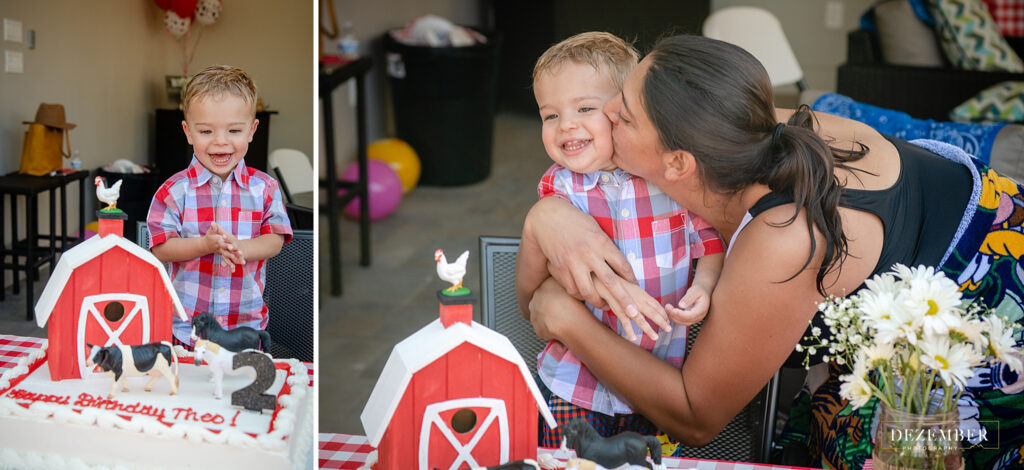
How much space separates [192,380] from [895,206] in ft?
3.04

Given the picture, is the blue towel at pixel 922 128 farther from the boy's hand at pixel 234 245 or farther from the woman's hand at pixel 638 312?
the boy's hand at pixel 234 245

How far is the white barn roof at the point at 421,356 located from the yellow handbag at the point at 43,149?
17.2 inches

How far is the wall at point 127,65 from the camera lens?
0.95 meters

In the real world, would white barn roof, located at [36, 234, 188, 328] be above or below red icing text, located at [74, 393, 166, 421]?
above

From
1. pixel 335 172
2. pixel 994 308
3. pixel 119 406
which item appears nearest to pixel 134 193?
pixel 119 406

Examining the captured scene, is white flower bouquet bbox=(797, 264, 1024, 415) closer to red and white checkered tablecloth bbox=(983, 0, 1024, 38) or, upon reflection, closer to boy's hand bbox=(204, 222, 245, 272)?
boy's hand bbox=(204, 222, 245, 272)

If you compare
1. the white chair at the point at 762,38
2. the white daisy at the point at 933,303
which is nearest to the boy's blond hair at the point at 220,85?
the white daisy at the point at 933,303

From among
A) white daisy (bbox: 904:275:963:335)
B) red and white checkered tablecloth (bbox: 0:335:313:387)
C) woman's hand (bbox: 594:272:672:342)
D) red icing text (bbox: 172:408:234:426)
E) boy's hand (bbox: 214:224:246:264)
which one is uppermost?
boy's hand (bbox: 214:224:246:264)

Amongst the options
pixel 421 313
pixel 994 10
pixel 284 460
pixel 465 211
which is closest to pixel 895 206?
pixel 284 460

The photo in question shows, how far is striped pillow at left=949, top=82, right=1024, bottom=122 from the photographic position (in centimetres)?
350

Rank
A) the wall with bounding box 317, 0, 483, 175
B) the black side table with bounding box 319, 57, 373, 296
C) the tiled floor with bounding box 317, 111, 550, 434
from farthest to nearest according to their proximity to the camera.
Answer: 1. the wall with bounding box 317, 0, 483, 175
2. the black side table with bounding box 319, 57, 373, 296
3. the tiled floor with bounding box 317, 111, 550, 434

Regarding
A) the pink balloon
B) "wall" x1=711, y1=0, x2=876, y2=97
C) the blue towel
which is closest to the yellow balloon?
the pink balloon

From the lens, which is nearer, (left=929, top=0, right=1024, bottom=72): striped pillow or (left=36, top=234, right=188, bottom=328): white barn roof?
(left=36, top=234, right=188, bottom=328): white barn roof

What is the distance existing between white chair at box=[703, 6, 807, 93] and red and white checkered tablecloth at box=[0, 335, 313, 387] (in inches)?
87.1
